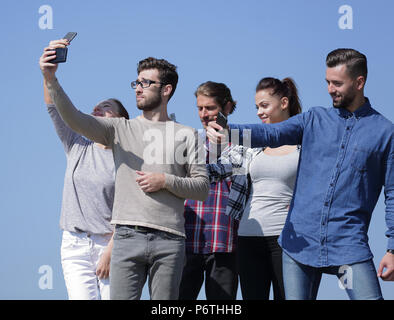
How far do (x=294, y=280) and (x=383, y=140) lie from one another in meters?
1.27

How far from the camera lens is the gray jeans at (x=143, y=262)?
4688 mm

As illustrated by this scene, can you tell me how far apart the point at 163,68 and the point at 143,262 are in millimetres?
1636

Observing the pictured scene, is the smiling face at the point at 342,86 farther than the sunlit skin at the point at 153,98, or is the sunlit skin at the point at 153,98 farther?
the sunlit skin at the point at 153,98

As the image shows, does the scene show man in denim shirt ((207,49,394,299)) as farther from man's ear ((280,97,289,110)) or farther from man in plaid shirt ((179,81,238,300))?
man's ear ((280,97,289,110))

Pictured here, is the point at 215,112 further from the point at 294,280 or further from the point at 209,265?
the point at 294,280

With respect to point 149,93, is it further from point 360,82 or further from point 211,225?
point 360,82

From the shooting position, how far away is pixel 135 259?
4.70m

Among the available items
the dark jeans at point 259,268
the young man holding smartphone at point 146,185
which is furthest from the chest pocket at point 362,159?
the dark jeans at point 259,268

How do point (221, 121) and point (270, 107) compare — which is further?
point (270, 107)

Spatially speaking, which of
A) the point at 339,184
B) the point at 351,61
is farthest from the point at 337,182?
the point at 351,61

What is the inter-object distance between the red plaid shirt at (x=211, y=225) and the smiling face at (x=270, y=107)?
866mm

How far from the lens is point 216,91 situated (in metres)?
6.16

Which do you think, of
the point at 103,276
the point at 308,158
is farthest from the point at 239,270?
the point at 308,158

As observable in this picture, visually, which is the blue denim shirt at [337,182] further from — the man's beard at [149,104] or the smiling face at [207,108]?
the smiling face at [207,108]
